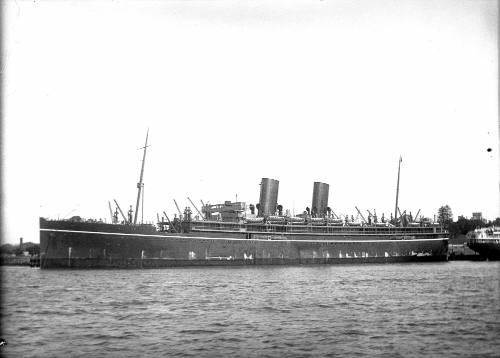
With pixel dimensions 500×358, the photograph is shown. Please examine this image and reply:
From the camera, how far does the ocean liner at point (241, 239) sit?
1741 inches

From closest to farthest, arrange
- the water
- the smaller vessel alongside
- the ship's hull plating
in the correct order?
the water
the ship's hull plating
the smaller vessel alongside

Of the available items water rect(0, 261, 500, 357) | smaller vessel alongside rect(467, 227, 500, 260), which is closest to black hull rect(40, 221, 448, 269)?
smaller vessel alongside rect(467, 227, 500, 260)

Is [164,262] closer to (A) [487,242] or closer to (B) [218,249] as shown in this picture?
(B) [218,249]

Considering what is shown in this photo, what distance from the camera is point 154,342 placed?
14836 millimetres

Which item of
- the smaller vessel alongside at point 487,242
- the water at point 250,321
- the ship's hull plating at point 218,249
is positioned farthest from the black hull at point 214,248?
the water at point 250,321

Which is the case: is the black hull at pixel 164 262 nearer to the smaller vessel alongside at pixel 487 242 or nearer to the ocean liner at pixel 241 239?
the ocean liner at pixel 241 239

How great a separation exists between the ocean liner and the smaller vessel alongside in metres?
6.29

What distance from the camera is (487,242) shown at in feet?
247

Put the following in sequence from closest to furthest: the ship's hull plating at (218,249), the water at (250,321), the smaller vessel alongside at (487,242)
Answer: the water at (250,321), the ship's hull plating at (218,249), the smaller vessel alongside at (487,242)

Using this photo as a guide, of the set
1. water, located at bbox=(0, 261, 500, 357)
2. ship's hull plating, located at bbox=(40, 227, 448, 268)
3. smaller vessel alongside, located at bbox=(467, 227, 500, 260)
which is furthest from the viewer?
smaller vessel alongside, located at bbox=(467, 227, 500, 260)

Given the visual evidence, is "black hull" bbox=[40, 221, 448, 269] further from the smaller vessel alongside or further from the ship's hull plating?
the smaller vessel alongside

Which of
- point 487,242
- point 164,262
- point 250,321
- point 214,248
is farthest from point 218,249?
point 487,242

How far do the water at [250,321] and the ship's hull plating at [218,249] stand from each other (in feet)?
46.7

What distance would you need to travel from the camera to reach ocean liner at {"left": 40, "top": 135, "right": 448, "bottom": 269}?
1741 inches
